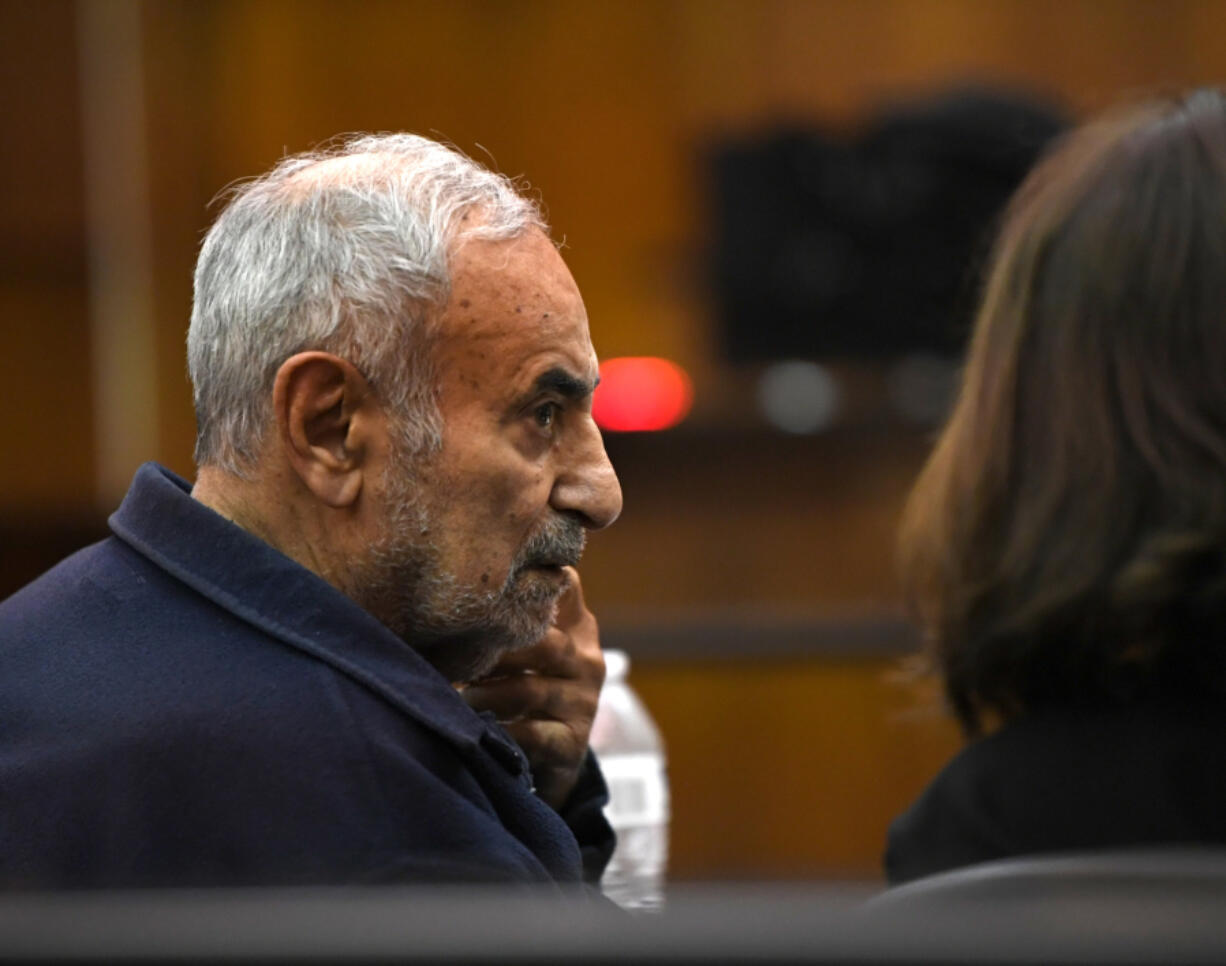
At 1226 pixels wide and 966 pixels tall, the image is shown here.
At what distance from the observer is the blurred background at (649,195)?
593 centimetres

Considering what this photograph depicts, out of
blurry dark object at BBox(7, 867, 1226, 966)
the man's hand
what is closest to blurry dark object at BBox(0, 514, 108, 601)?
the man's hand

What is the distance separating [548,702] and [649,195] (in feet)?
15.5

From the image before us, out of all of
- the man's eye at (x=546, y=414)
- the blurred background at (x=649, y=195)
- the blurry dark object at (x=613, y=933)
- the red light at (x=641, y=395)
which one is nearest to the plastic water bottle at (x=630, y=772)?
the man's eye at (x=546, y=414)

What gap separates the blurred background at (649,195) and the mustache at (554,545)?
423 cm

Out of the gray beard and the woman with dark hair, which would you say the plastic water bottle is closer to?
the gray beard

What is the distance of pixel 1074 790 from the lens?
1.29 meters

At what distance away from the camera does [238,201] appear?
1.67 m

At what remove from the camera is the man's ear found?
1.50 m

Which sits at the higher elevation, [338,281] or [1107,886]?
[338,281]

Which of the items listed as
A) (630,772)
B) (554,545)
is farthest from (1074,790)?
(630,772)

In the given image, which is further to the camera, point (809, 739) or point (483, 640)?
point (809, 739)

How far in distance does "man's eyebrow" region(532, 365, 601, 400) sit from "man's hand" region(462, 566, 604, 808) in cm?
26

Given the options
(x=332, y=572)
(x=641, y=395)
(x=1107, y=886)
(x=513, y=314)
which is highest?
(x=513, y=314)

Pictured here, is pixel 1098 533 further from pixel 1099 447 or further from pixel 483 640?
pixel 483 640
